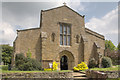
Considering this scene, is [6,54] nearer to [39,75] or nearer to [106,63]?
[39,75]

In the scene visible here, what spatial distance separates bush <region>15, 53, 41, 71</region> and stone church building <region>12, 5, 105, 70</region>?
851 millimetres

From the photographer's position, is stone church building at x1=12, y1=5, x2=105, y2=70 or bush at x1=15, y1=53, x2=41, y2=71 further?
stone church building at x1=12, y1=5, x2=105, y2=70

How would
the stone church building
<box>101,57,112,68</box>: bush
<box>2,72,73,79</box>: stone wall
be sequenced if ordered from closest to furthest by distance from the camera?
<box>2,72,73,79</box>: stone wall → the stone church building → <box>101,57,112,68</box>: bush

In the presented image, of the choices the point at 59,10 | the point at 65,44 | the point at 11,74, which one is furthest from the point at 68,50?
the point at 11,74

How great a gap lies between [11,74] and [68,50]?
9098 mm

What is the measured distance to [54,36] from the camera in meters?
15.2

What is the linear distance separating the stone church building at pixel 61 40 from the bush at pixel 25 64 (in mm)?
851

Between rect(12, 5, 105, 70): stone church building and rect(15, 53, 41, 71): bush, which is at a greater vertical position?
rect(12, 5, 105, 70): stone church building

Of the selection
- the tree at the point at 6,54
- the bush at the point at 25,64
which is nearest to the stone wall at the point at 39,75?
the bush at the point at 25,64

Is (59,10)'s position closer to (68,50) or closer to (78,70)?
(68,50)

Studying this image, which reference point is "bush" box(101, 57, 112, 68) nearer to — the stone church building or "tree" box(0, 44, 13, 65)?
the stone church building

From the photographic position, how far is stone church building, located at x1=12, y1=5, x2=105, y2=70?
1402cm

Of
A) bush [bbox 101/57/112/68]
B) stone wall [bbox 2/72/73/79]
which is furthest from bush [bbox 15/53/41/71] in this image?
bush [bbox 101/57/112/68]

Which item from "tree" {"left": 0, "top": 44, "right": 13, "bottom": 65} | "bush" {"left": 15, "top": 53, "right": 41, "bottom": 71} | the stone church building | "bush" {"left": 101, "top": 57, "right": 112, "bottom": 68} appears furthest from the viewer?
"tree" {"left": 0, "top": 44, "right": 13, "bottom": 65}
